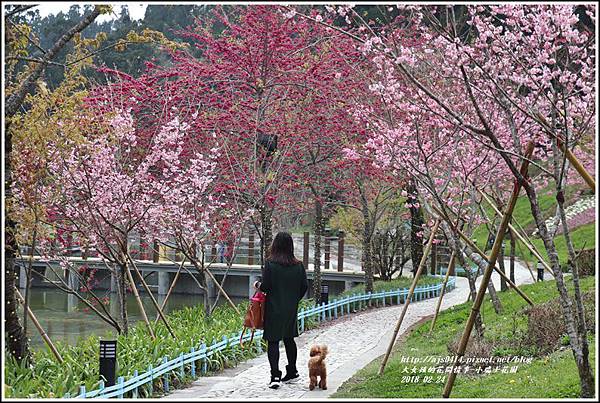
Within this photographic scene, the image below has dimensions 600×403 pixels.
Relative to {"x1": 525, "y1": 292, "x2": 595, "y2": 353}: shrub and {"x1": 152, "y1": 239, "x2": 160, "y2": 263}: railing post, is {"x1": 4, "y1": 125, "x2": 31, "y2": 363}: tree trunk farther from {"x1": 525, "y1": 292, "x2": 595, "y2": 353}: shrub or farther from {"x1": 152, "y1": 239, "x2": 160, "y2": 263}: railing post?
{"x1": 525, "y1": 292, "x2": 595, "y2": 353}: shrub

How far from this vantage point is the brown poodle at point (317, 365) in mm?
7786

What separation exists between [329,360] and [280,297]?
3.33m

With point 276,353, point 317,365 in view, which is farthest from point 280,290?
point 317,365

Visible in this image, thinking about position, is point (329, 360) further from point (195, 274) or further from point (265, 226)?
point (195, 274)

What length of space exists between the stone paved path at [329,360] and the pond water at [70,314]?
5.04 meters

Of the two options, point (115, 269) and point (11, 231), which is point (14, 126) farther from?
point (115, 269)

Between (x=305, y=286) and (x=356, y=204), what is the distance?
13416mm

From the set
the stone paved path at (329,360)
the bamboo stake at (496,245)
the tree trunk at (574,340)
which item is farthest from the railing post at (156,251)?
the tree trunk at (574,340)

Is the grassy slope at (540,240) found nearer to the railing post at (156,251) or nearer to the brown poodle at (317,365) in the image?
the railing post at (156,251)

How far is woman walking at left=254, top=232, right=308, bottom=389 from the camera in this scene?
312 inches

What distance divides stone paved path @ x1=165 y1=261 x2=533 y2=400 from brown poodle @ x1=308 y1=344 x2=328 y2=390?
9 centimetres

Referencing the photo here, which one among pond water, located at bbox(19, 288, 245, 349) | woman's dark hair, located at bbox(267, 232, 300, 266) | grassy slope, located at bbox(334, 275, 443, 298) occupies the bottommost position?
pond water, located at bbox(19, 288, 245, 349)

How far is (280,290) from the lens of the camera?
7.95m

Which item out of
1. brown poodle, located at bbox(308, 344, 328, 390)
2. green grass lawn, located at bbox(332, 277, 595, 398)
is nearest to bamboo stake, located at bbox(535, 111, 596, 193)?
green grass lawn, located at bbox(332, 277, 595, 398)
